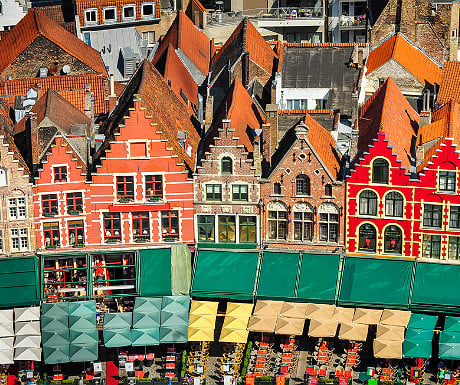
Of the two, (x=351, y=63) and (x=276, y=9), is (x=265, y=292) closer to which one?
(x=351, y=63)

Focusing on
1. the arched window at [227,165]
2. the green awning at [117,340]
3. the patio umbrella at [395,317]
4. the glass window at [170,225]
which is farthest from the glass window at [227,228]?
the patio umbrella at [395,317]

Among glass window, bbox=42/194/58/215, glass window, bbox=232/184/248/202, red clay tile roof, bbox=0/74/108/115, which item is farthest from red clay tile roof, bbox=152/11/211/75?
glass window, bbox=42/194/58/215

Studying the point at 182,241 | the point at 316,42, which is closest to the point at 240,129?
the point at 182,241

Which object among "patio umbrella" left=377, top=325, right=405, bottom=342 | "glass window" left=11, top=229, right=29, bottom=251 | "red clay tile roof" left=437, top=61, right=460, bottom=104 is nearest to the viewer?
"patio umbrella" left=377, top=325, right=405, bottom=342

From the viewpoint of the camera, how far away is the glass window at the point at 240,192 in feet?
339

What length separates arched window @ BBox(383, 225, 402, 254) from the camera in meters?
102

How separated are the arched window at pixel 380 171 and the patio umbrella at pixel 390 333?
32.4 feet

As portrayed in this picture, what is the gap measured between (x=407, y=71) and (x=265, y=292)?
2841cm

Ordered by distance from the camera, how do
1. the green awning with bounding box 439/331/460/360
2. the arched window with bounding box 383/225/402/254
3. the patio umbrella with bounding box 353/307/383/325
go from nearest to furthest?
the green awning with bounding box 439/331/460/360, the patio umbrella with bounding box 353/307/383/325, the arched window with bounding box 383/225/402/254

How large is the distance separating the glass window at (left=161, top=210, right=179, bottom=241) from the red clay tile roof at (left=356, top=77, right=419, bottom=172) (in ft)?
43.5

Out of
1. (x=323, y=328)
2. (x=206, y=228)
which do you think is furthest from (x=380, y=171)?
(x=206, y=228)

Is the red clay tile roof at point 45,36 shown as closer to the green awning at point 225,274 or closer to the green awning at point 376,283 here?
the green awning at point 225,274

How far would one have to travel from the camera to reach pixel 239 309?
3984 inches

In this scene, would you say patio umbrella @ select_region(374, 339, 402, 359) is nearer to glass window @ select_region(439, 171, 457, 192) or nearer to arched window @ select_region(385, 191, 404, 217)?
arched window @ select_region(385, 191, 404, 217)
